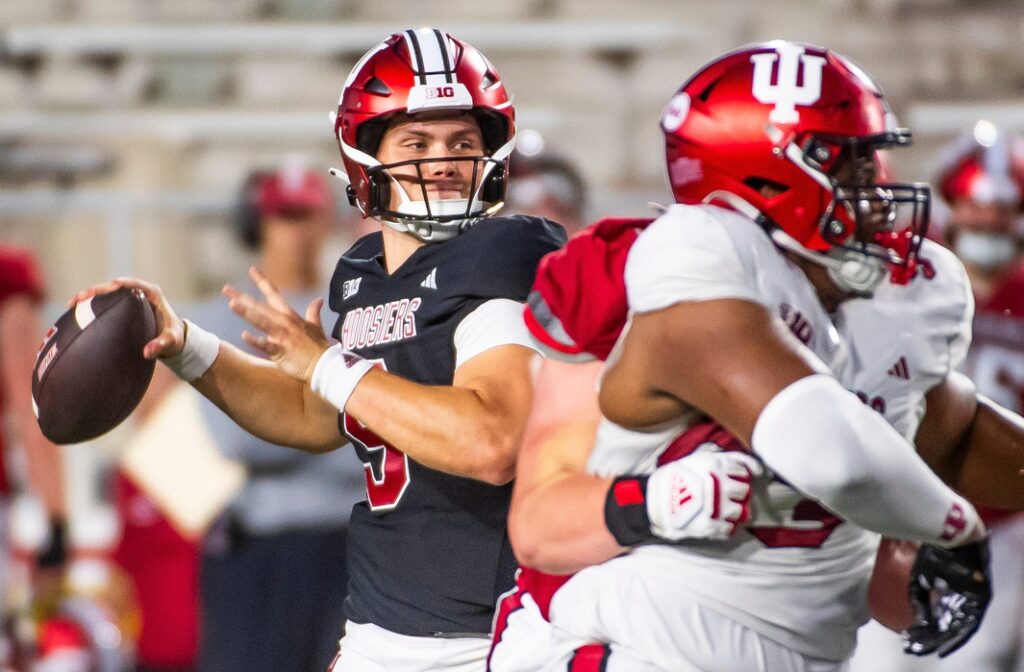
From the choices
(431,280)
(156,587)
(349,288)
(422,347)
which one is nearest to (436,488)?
(422,347)

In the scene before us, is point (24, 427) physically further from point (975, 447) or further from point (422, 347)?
point (975, 447)

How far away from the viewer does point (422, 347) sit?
8.20 feet

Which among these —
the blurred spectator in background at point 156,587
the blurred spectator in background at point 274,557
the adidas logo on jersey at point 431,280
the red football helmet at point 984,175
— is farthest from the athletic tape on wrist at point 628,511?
the blurred spectator in background at point 156,587

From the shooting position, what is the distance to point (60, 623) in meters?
5.02

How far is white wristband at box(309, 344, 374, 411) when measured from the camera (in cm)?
239

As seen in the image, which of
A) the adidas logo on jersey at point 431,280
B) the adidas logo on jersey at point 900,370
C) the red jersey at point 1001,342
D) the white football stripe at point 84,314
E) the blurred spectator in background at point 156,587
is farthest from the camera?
the blurred spectator in background at point 156,587

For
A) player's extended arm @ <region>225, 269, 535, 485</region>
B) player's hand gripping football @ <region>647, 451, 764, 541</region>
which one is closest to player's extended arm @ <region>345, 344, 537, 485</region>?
player's extended arm @ <region>225, 269, 535, 485</region>

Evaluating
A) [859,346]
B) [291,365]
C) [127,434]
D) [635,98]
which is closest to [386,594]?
[291,365]

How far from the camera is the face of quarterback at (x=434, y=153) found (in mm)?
2613

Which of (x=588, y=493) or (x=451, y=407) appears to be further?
(x=451, y=407)

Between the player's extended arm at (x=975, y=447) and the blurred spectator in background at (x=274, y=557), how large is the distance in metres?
1.99

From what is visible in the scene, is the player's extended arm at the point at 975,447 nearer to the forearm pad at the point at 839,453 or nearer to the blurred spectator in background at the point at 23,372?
the forearm pad at the point at 839,453

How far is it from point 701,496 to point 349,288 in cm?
111

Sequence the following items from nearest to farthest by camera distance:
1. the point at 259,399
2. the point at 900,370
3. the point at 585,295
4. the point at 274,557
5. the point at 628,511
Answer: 1. the point at 628,511
2. the point at 585,295
3. the point at 900,370
4. the point at 259,399
5. the point at 274,557
